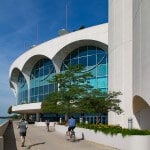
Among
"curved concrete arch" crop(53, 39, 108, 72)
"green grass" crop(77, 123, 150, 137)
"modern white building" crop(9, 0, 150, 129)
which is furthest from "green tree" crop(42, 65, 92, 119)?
"curved concrete arch" crop(53, 39, 108, 72)

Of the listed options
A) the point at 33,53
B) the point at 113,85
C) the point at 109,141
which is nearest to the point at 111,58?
the point at 113,85

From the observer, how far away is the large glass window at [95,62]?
56.4 meters

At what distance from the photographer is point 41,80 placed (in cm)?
7100

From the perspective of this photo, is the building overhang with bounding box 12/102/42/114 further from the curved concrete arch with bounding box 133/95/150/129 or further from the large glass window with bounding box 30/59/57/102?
the curved concrete arch with bounding box 133/95/150/129

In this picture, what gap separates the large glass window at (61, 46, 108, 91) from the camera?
56.4 m

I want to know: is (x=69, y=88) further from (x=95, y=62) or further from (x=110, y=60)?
(x=95, y=62)

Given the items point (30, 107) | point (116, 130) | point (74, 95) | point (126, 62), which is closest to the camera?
point (116, 130)

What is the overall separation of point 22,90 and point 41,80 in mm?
12422

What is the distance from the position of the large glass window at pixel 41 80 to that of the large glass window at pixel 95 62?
8.49m

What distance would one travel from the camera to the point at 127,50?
33781 millimetres

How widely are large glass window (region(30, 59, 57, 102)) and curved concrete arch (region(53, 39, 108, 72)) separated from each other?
2.41 meters

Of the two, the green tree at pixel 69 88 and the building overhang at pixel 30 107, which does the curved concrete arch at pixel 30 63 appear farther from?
the green tree at pixel 69 88

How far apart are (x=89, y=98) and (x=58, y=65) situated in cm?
3610

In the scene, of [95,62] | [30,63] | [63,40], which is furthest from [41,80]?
[95,62]
